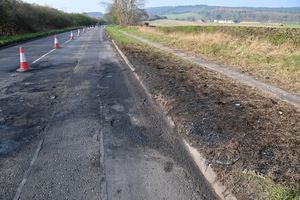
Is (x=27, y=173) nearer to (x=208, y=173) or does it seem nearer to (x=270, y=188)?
(x=208, y=173)

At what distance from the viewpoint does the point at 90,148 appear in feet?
15.1

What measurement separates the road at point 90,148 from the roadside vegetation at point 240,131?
333mm

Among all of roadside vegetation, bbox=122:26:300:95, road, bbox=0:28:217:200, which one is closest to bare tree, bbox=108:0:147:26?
roadside vegetation, bbox=122:26:300:95

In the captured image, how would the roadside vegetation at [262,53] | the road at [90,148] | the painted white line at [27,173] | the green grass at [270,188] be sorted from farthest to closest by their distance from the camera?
the roadside vegetation at [262,53] → the road at [90,148] → the painted white line at [27,173] → the green grass at [270,188]

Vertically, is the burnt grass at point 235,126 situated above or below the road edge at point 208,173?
above

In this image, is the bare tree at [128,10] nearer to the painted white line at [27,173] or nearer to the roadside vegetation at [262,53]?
the roadside vegetation at [262,53]

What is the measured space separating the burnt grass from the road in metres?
0.31

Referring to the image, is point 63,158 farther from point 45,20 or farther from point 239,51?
point 45,20

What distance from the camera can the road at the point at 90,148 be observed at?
138 inches

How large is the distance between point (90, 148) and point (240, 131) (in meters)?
2.37

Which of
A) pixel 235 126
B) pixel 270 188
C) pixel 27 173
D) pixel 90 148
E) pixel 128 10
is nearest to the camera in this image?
pixel 270 188

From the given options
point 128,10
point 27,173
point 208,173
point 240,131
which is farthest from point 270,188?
point 128,10

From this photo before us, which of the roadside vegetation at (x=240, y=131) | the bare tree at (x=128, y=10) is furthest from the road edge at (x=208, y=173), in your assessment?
the bare tree at (x=128, y=10)

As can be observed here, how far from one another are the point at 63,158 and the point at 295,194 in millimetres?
2911
